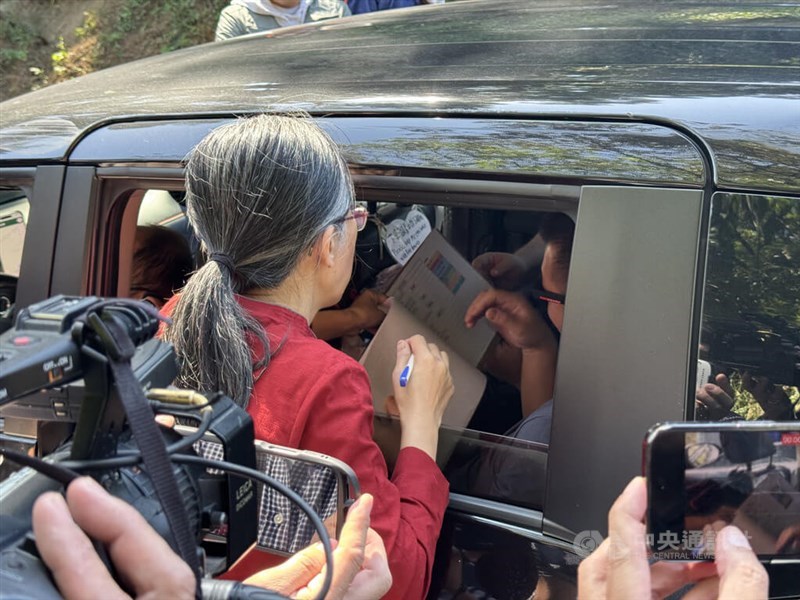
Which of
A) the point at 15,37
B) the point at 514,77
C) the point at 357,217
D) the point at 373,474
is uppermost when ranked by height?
the point at 15,37

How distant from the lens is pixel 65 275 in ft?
5.94

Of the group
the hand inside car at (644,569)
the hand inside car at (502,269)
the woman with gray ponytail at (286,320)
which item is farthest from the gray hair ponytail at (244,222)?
the hand inside car at (644,569)

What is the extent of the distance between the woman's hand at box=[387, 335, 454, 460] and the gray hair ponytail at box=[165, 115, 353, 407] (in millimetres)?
297

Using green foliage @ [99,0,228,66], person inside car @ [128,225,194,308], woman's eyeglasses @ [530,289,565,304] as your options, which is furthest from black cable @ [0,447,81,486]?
green foliage @ [99,0,228,66]

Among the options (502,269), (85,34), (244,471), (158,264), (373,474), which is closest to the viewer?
(244,471)

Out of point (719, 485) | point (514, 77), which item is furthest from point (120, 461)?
point (514, 77)

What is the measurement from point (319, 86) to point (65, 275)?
65 centimetres

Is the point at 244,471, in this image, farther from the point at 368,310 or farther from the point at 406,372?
the point at 368,310

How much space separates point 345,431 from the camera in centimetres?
140

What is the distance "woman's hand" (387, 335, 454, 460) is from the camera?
156 cm

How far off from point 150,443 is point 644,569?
20.7 inches

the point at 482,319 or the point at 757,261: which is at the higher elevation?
the point at 757,261

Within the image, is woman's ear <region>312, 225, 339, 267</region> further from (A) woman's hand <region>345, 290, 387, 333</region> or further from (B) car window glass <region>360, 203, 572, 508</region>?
(A) woman's hand <region>345, 290, 387, 333</region>

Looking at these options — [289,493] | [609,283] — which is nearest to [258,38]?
[609,283]
